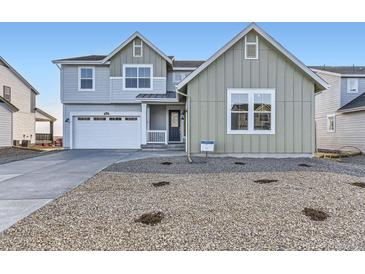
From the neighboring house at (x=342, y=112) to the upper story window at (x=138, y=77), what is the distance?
13471 millimetres

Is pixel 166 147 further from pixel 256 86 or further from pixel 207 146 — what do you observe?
pixel 256 86

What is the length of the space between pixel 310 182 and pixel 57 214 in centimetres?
599

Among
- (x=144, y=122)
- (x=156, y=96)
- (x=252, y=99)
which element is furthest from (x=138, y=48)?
(x=252, y=99)

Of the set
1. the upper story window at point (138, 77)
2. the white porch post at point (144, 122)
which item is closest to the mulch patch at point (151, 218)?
the white porch post at point (144, 122)

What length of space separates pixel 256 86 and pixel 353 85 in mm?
11791

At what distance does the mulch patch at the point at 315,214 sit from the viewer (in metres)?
4.38

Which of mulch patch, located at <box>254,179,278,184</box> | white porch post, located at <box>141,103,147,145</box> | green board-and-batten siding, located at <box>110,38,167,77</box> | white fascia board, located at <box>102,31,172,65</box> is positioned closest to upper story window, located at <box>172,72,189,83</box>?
green board-and-batten siding, located at <box>110,38,167,77</box>

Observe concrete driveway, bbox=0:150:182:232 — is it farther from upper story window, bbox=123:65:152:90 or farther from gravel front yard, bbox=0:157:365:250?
upper story window, bbox=123:65:152:90

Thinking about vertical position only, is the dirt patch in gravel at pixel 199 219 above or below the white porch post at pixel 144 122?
below

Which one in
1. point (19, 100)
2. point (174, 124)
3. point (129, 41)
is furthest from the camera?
point (19, 100)

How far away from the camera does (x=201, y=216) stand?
4438mm

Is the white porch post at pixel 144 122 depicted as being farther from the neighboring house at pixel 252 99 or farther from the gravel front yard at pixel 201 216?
the gravel front yard at pixel 201 216
